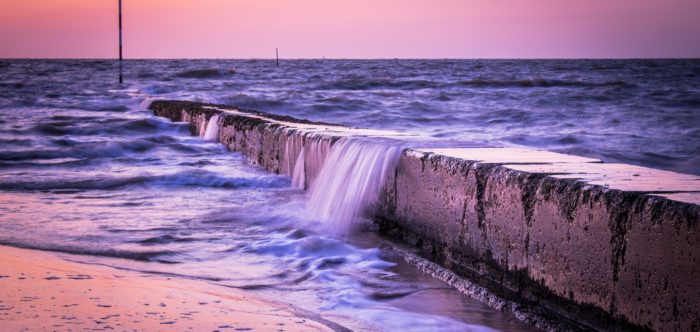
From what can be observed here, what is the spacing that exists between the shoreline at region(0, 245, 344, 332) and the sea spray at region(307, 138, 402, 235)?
3.51 ft

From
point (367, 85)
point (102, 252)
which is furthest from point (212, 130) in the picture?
point (367, 85)

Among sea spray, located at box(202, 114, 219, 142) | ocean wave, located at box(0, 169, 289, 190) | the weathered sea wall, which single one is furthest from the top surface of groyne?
sea spray, located at box(202, 114, 219, 142)

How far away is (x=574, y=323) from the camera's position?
215 centimetres

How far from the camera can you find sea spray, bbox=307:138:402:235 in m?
3.53

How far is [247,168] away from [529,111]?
8566 millimetres

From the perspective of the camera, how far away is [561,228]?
A: 2.17 metres

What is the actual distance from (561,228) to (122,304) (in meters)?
1.31

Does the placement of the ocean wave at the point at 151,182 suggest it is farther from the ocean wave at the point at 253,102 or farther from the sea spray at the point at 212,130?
the ocean wave at the point at 253,102

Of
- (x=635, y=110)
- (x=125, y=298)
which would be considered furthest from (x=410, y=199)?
(x=635, y=110)

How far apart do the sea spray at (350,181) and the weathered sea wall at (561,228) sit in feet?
0.35

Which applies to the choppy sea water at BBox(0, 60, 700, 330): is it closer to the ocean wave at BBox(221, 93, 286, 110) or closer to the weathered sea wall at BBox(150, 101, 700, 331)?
the weathered sea wall at BBox(150, 101, 700, 331)

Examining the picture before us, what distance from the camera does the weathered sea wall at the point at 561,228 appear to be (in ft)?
5.91

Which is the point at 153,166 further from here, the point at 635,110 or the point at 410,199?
the point at 635,110

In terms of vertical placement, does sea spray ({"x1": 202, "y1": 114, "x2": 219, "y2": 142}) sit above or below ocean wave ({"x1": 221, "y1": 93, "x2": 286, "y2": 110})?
above
